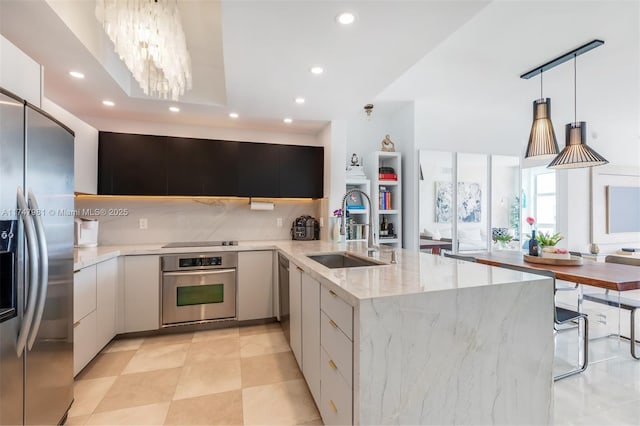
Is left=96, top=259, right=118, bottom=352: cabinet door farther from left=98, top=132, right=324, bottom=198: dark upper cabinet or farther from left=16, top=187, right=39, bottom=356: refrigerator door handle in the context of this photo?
left=16, top=187, right=39, bottom=356: refrigerator door handle

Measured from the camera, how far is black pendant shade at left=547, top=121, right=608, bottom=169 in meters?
2.71

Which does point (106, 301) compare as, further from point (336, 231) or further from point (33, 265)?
point (336, 231)

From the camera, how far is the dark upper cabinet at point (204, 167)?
3.05 metres

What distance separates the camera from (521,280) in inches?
54.5

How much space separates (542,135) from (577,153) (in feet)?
1.20

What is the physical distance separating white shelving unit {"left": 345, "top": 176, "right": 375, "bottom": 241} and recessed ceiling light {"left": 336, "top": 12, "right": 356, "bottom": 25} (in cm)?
214

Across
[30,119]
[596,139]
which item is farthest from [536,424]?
[596,139]

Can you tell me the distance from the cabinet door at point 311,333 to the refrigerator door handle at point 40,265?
50.5 inches

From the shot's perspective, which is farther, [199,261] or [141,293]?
[199,261]

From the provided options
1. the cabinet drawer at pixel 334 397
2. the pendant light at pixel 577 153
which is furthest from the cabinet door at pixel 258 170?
the pendant light at pixel 577 153

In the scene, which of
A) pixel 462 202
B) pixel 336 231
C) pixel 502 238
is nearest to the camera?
pixel 336 231

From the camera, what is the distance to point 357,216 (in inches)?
152

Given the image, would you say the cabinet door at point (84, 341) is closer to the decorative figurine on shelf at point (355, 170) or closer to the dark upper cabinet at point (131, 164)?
the dark upper cabinet at point (131, 164)

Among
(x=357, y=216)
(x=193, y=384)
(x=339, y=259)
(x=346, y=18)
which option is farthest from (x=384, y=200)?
(x=193, y=384)
